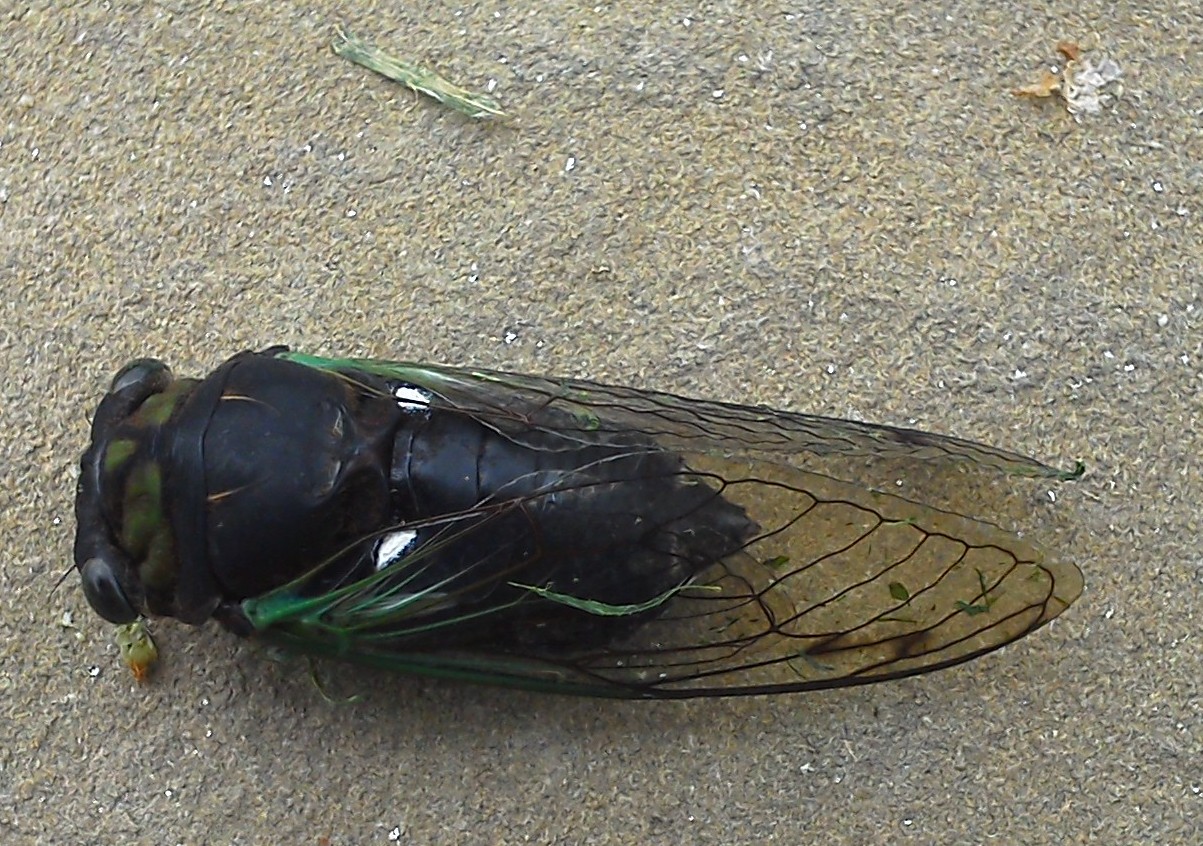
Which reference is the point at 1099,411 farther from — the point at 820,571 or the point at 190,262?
the point at 190,262

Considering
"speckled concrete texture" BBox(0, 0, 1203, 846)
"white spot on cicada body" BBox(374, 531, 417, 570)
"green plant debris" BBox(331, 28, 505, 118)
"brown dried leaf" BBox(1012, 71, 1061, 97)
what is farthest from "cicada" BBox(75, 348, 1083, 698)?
"brown dried leaf" BBox(1012, 71, 1061, 97)

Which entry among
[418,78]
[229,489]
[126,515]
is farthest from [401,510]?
[418,78]

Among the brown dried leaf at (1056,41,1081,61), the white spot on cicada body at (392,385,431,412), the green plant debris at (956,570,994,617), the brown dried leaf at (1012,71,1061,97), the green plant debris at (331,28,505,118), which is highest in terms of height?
the brown dried leaf at (1056,41,1081,61)

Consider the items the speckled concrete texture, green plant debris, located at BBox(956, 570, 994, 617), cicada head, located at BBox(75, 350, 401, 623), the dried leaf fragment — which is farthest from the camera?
the dried leaf fragment

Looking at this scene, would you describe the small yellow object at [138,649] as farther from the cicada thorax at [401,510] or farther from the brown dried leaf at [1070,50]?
the brown dried leaf at [1070,50]

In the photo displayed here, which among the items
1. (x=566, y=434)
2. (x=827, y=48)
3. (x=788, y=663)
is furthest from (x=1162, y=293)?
(x=566, y=434)

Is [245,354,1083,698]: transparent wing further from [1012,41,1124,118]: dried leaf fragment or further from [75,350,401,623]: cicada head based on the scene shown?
[1012,41,1124,118]: dried leaf fragment
